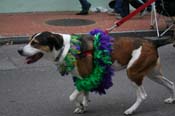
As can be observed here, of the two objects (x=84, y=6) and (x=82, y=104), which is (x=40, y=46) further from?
(x=84, y=6)

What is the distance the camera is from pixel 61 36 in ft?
17.3

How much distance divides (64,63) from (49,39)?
327 millimetres

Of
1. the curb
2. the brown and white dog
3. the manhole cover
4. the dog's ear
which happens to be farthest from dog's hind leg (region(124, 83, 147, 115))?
the manhole cover

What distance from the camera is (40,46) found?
5.16 m

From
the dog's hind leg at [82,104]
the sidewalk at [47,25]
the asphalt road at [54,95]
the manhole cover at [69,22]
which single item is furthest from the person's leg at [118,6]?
the dog's hind leg at [82,104]

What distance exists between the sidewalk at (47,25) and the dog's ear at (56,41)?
527 cm

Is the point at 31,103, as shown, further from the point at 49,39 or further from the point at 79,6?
the point at 79,6

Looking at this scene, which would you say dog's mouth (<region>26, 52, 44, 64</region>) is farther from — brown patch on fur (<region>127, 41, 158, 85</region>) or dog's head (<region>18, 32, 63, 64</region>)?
brown patch on fur (<region>127, 41, 158, 85</region>)

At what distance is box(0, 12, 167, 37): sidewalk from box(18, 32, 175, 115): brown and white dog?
16.8ft

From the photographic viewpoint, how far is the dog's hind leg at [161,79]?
5.73m

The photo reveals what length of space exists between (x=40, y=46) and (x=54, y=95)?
1.39 m

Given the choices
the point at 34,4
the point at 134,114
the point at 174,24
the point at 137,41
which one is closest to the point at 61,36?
the point at 137,41

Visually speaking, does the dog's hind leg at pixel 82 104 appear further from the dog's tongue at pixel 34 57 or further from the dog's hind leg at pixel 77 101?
the dog's tongue at pixel 34 57

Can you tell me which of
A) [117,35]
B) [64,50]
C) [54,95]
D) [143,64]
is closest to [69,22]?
[117,35]
